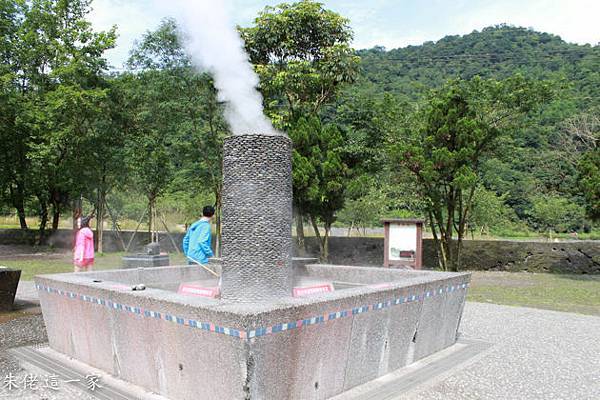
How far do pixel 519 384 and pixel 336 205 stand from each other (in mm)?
11659

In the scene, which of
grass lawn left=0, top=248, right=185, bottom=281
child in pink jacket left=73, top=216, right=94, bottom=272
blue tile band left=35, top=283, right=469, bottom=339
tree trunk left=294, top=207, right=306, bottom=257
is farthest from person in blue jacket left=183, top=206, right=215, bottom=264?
tree trunk left=294, top=207, right=306, bottom=257

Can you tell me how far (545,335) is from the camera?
7.50 m

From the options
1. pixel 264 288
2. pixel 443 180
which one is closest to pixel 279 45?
pixel 443 180

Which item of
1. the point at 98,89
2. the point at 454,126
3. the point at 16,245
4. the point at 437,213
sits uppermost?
the point at 98,89

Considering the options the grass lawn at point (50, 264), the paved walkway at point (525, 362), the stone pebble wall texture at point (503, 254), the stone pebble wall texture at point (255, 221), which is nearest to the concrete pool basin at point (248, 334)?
the paved walkway at point (525, 362)

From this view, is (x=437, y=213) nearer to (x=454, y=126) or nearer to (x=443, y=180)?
(x=443, y=180)

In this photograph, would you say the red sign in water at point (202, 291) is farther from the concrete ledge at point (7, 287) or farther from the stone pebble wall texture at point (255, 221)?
the concrete ledge at point (7, 287)

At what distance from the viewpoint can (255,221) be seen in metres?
4.80

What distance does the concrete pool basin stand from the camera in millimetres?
3615

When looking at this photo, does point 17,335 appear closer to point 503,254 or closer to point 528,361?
point 528,361

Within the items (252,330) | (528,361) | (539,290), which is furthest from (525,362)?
(539,290)

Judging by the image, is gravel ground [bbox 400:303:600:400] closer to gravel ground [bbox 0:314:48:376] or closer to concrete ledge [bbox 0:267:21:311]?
gravel ground [bbox 0:314:48:376]

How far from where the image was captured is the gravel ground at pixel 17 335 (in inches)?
219

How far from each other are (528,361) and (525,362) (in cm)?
8
